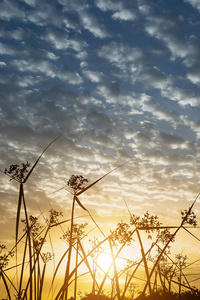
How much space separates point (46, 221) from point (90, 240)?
8596 mm

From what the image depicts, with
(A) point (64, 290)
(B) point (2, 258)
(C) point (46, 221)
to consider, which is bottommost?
(A) point (64, 290)

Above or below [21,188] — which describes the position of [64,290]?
below

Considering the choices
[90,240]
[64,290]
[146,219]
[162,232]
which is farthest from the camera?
[90,240]

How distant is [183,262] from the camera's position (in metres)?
49.5

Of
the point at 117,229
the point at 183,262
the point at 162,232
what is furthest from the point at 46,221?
the point at 183,262

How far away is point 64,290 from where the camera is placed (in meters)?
6.82

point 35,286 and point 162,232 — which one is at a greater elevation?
point 162,232

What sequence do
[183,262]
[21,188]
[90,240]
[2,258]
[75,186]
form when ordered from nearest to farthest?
[21,188] → [75,186] → [2,258] → [90,240] → [183,262]

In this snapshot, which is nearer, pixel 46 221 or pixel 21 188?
pixel 21 188

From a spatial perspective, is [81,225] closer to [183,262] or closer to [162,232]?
[162,232]

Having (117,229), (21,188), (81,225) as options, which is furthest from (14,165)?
(81,225)

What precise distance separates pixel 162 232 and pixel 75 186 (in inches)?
407

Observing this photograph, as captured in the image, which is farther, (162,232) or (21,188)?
(162,232)

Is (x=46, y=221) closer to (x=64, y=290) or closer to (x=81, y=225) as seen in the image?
(x=81, y=225)
